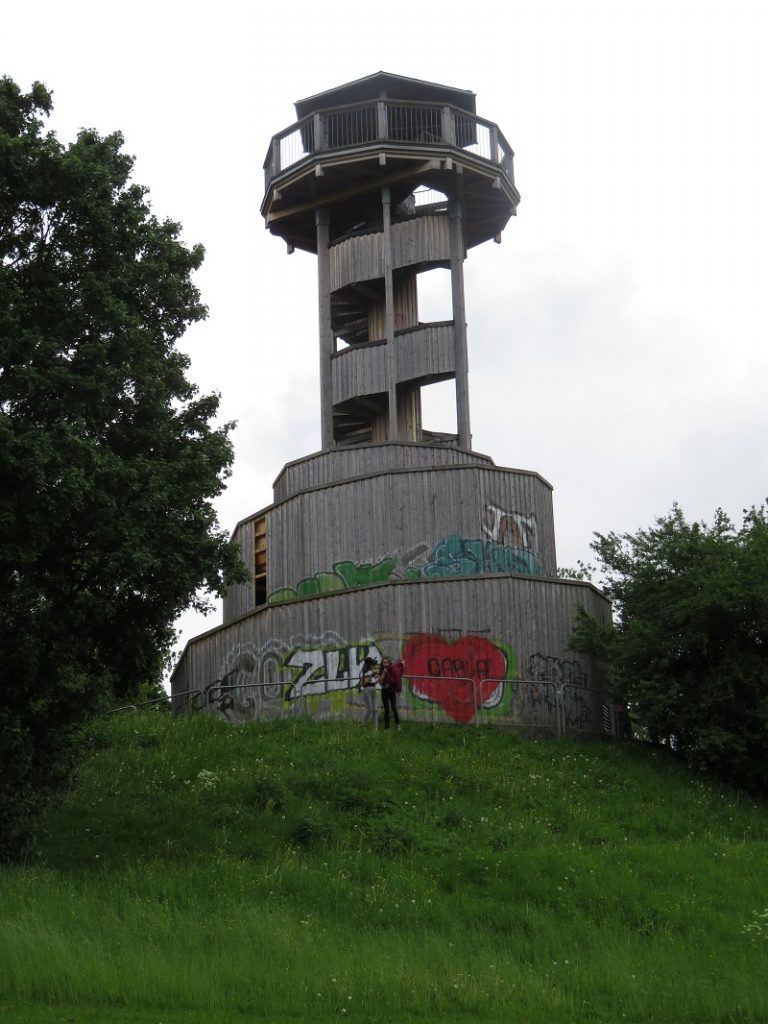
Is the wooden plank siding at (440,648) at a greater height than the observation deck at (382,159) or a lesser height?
lesser

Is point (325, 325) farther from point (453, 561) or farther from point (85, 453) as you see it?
point (85, 453)

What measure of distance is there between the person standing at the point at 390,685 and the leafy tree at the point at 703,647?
531 centimetres

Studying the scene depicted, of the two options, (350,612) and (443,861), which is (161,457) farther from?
(350,612)

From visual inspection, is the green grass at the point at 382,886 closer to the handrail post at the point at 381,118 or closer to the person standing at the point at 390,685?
the person standing at the point at 390,685

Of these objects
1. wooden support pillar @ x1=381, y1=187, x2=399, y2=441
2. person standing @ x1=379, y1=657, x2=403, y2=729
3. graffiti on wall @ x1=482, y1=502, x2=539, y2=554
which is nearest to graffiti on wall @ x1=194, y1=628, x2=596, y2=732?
person standing @ x1=379, y1=657, x2=403, y2=729

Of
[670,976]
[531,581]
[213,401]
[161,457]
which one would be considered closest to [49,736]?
[161,457]

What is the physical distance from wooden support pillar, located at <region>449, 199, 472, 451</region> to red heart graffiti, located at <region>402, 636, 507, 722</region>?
8.86 metres

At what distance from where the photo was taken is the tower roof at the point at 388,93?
42.0 meters

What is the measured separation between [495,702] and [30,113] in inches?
645

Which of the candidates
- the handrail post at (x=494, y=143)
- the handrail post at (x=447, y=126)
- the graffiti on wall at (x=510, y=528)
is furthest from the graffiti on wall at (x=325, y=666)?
the handrail post at (x=494, y=143)

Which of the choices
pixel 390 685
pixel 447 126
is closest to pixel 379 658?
pixel 390 685

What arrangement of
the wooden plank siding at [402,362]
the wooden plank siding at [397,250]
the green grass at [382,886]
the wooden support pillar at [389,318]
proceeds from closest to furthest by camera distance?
the green grass at [382,886] → the wooden support pillar at [389,318] → the wooden plank siding at [402,362] → the wooden plank siding at [397,250]

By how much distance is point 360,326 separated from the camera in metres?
43.2

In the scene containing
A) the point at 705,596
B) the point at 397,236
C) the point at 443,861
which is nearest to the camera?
the point at 443,861
